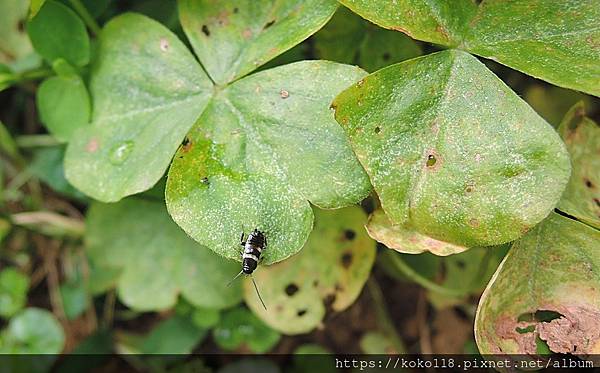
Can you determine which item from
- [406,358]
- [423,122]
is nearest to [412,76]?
[423,122]

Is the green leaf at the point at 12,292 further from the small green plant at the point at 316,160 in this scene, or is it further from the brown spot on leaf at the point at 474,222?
the brown spot on leaf at the point at 474,222

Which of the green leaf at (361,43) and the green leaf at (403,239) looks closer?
the green leaf at (403,239)

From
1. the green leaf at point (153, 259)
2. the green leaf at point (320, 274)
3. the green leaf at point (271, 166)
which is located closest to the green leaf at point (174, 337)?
the green leaf at point (153, 259)

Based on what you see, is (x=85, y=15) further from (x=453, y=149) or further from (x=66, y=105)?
(x=453, y=149)

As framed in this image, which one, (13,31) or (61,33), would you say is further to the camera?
(13,31)

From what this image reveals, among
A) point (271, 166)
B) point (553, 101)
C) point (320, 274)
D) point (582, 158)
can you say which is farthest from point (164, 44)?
point (553, 101)

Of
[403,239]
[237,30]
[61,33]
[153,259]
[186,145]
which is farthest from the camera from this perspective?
[153,259]

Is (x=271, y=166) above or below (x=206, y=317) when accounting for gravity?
above

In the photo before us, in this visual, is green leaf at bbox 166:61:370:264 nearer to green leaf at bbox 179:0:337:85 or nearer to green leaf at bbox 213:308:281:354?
green leaf at bbox 179:0:337:85
